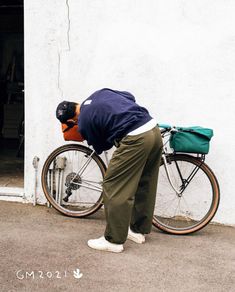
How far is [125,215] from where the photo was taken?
12.2ft

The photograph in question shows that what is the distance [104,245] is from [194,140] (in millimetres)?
1406

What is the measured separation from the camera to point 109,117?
367cm

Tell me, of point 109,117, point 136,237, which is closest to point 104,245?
point 136,237

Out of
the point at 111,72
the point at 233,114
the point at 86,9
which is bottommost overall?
the point at 233,114

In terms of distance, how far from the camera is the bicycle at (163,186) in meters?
4.38

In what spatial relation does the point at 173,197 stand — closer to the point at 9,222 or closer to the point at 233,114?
the point at 233,114

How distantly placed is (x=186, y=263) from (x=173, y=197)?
3.91 ft

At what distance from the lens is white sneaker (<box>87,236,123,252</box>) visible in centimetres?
382

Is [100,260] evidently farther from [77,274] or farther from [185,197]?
[185,197]

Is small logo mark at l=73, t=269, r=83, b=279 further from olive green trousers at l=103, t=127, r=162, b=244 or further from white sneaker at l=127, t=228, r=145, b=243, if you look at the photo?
white sneaker at l=127, t=228, r=145, b=243

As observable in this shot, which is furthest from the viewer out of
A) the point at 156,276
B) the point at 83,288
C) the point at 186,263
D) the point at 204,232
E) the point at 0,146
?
the point at 0,146

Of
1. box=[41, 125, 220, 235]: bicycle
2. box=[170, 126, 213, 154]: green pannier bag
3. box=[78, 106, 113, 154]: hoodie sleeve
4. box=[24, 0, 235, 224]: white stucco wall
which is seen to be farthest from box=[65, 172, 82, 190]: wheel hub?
box=[170, 126, 213, 154]: green pannier bag

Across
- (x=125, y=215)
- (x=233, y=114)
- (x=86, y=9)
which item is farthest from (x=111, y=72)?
(x=125, y=215)

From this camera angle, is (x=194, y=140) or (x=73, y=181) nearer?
(x=194, y=140)
